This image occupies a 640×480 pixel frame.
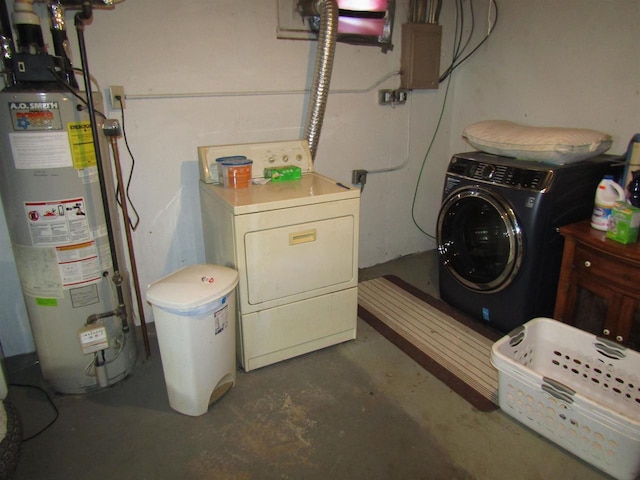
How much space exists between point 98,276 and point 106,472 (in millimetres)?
772

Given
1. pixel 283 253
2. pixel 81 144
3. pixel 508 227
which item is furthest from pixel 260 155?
pixel 508 227

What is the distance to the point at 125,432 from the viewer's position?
69.7 inches

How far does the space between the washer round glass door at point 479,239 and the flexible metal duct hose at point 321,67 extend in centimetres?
84

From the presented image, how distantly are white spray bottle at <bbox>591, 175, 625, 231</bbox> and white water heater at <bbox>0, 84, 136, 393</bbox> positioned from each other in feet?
7.04

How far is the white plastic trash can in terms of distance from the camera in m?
1.68

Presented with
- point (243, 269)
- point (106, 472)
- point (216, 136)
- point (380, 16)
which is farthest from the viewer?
point (380, 16)

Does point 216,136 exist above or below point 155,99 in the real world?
below

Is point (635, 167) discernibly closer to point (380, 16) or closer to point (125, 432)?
point (380, 16)

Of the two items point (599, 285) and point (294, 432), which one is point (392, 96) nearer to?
point (599, 285)

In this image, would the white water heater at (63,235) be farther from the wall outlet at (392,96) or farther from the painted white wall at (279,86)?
the wall outlet at (392,96)

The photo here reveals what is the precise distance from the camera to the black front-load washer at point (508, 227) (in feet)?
6.81

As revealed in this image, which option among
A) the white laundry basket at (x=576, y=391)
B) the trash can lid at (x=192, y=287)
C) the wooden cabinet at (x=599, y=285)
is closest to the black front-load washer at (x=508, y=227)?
the wooden cabinet at (x=599, y=285)

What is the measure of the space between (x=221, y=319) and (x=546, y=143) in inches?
65.9

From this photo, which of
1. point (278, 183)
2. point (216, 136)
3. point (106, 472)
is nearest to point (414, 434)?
point (106, 472)
